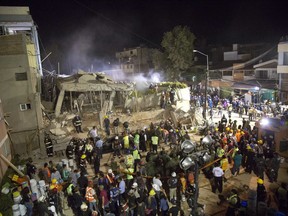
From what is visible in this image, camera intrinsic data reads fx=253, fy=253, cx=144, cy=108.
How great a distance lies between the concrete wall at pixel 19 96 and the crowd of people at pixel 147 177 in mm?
4388

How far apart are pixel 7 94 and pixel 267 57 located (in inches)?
1505

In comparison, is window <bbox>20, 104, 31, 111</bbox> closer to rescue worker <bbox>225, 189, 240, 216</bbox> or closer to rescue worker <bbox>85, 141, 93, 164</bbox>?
rescue worker <bbox>85, 141, 93, 164</bbox>

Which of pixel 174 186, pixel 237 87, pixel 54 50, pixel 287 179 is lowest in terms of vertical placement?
pixel 287 179

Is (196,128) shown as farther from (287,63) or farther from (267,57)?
(267,57)

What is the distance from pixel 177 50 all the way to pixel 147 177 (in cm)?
3153

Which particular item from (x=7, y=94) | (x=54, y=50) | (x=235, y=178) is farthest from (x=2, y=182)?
(x=54, y=50)

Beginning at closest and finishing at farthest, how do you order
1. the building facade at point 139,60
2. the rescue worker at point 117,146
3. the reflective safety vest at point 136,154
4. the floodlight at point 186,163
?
1. the floodlight at point 186,163
2. the reflective safety vest at point 136,154
3. the rescue worker at point 117,146
4. the building facade at point 139,60

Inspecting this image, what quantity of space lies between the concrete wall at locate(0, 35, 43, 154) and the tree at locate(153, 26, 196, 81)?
89.1ft

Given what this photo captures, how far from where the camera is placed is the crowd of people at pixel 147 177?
10.5 meters

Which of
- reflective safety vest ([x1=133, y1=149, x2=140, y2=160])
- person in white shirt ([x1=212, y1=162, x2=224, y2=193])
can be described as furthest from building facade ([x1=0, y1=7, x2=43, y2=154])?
person in white shirt ([x1=212, y1=162, x2=224, y2=193])

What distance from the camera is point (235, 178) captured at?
48.0 feet

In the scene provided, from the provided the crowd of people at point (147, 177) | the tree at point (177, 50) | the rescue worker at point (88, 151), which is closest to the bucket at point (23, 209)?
the crowd of people at point (147, 177)

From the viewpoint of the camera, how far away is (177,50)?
41625mm

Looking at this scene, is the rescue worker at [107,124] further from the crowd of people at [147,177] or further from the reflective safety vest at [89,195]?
the reflective safety vest at [89,195]
